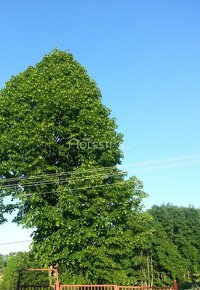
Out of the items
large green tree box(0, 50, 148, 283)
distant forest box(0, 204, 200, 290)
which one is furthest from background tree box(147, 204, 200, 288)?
large green tree box(0, 50, 148, 283)

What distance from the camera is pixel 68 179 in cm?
2184

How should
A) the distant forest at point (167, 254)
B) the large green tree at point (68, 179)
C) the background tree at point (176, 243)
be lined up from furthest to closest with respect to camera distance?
the background tree at point (176, 243), the distant forest at point (167, 254), the large green tree at point (68, 179)

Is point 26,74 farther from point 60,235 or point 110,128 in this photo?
point 60,235

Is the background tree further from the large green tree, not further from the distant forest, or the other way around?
the large green tree

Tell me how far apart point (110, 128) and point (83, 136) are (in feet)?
8.08

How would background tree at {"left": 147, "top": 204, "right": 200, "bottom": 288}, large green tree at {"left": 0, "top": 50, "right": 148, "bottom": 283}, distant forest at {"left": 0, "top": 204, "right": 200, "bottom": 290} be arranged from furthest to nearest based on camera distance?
background tree at {"left": 147, "top": 204, "right": 200, "bottom": 288}
distant forest at {"left": 0, "top": 204, "right": 200, "bottom": 290}
large green tree at {"left": 0, "top": 50, "right": 148, "bottom": 283}

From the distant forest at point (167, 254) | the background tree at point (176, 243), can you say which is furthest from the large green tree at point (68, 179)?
the background tree at point (176, 243)

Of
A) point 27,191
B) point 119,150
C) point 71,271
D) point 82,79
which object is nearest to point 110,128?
point 119,150

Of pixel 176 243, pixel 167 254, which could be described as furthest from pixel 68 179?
pixel 176 243

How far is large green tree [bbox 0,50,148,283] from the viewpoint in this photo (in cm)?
2102

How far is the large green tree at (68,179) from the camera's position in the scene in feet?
68.9

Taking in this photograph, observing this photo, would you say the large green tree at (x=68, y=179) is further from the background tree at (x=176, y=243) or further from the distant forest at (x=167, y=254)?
the background tree at (x=176, y=243)

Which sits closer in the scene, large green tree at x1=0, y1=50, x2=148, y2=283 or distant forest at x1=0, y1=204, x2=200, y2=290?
large green tree at x1=0, y1=50, x2=148, y2=283

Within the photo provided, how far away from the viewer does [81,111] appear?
2319 centimetres
